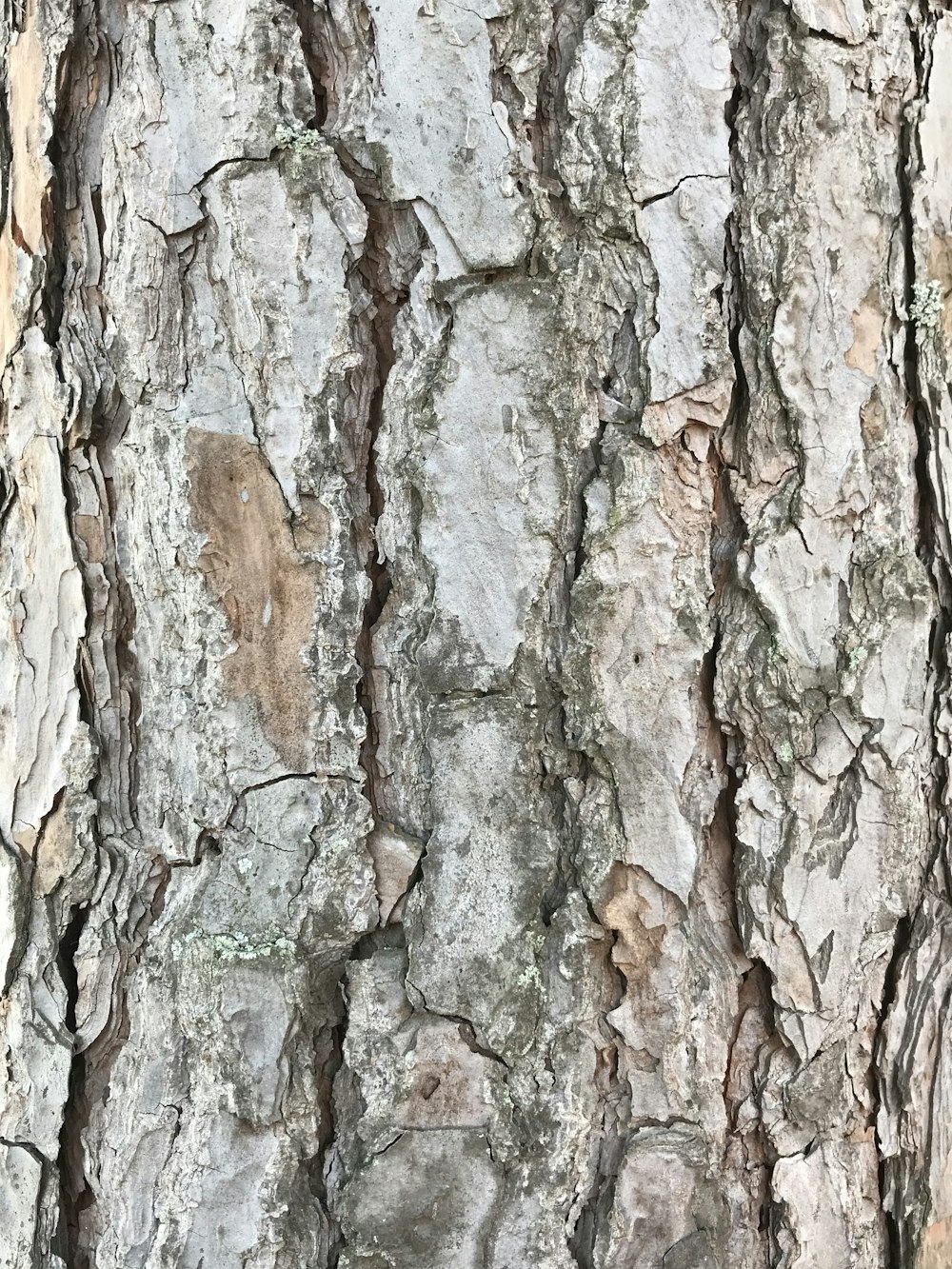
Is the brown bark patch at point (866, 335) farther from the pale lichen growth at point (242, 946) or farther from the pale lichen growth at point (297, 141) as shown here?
the pale lichen growth at point (242, 946)

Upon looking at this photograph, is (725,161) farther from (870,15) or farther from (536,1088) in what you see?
(536,1088)

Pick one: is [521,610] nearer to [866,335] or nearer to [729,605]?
[729,605]

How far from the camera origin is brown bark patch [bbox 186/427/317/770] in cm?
110

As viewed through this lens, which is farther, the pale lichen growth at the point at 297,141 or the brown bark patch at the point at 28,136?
the brown bark patch at the point at 28,136

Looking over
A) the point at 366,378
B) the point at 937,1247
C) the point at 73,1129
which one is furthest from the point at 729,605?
the point at 73,1129

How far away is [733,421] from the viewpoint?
111 cm

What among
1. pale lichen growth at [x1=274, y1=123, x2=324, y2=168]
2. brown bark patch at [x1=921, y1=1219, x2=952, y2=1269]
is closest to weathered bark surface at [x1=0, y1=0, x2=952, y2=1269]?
pale lichen growth at [x1=274, y1=123, x2=324, y2=168]

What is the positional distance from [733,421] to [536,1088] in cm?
74

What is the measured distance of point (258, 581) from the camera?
1106 millimetres

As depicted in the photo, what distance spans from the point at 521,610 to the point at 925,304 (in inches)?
22.9

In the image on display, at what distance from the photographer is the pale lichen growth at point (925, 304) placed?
1151mm

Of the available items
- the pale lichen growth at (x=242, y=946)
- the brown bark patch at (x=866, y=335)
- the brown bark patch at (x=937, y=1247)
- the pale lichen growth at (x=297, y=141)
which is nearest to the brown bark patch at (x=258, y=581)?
the pale lichen growth at (x=242, y=946)

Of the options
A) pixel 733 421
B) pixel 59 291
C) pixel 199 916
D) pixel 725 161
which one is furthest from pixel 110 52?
pixel 199 916

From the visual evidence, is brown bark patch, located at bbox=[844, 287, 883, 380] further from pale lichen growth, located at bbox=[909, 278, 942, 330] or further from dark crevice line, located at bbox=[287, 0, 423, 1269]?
dark crevice line, located at bbox=[287, 0, 423, 1269]
